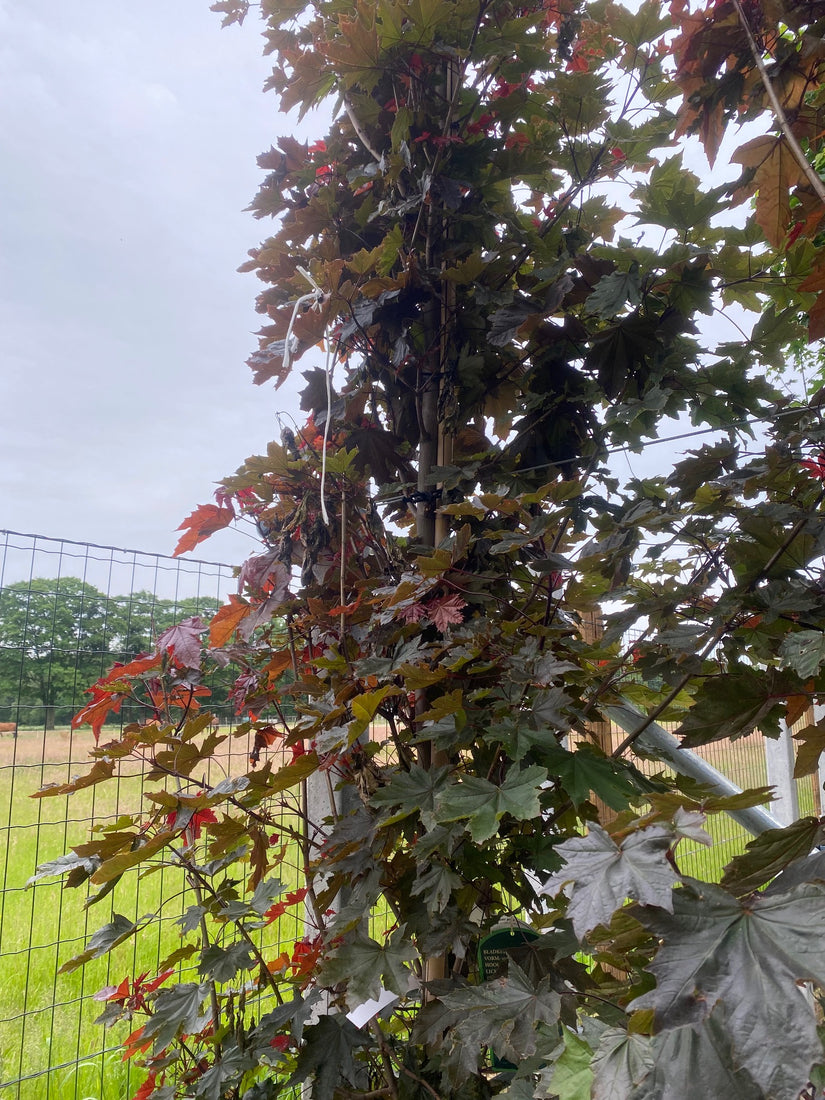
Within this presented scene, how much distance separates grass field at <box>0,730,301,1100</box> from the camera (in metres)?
1.67

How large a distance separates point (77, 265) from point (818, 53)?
A: 14.6 meters

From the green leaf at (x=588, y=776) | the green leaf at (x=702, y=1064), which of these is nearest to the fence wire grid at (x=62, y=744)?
the green leaf at (x=588, y=776)

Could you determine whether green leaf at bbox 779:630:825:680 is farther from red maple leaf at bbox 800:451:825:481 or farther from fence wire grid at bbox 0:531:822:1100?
fence wire grid at bbox 0:531:822:1100

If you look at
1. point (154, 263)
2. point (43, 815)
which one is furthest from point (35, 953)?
point (154, 263)

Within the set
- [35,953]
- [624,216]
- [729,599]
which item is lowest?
[35,953]

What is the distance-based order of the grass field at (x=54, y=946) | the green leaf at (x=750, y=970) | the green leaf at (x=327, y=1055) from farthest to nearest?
1. the grass field at (x=54, y=946)
2. the green leaf at (x=327, y=1055)
3. the green leaf at (x=750, y=970)

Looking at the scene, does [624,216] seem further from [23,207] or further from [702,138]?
[23,207]

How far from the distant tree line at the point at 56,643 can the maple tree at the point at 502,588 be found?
0.62 meters

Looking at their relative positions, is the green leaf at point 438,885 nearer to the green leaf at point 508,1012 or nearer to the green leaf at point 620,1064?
the green leaf at point 508,1012

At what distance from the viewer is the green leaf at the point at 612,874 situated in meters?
0.45

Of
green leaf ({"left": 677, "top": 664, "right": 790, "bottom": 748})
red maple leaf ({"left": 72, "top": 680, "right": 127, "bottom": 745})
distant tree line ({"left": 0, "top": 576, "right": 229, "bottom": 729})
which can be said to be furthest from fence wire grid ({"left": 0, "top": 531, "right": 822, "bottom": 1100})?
green leaf ({"left": 677, "top": 664, "right": 790, "bottom": 748})

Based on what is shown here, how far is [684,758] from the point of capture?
126 centimetres

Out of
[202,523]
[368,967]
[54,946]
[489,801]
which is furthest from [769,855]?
[54,946]

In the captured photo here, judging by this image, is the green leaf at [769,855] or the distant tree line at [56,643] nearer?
the green leaf at [769,855]
